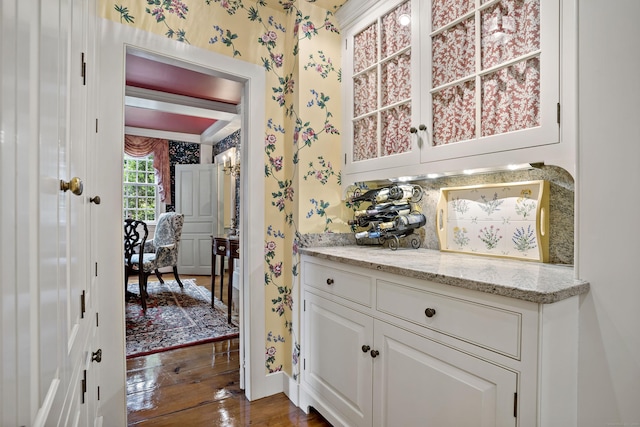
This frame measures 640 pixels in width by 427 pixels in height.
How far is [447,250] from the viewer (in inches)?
69.2

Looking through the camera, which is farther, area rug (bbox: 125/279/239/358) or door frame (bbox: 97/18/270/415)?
area rug (bbox: 125/279/239/358)

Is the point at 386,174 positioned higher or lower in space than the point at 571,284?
higher

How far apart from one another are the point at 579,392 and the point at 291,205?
1.60 meters

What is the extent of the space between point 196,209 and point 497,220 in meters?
5.52

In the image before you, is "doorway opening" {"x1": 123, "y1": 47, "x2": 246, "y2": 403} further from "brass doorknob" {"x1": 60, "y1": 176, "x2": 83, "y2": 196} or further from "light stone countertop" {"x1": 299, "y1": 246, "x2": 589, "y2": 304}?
"brass doorknob" {"x1": 60, "y1": 176, "x2": 83, "y2": 196}

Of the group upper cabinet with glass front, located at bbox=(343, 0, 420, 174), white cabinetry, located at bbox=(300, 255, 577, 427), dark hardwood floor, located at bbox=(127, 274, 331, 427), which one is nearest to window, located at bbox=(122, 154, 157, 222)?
dark hardwood floor, located at bbox=(127, 274, 331, 427)

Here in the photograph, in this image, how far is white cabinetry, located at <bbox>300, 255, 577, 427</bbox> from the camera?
93cm

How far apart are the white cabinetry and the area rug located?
4.74 feet

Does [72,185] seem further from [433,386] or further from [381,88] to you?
[381,88]

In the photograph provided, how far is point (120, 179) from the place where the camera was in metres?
1.73

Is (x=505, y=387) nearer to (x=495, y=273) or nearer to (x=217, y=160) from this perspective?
(x=495, y=273)

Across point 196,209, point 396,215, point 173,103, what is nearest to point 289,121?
point 396,215

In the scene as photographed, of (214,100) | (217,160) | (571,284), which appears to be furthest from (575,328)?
(217,160)

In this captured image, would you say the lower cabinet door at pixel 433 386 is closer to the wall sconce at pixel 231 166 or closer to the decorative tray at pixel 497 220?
the decorative tray at pixel 497 220
